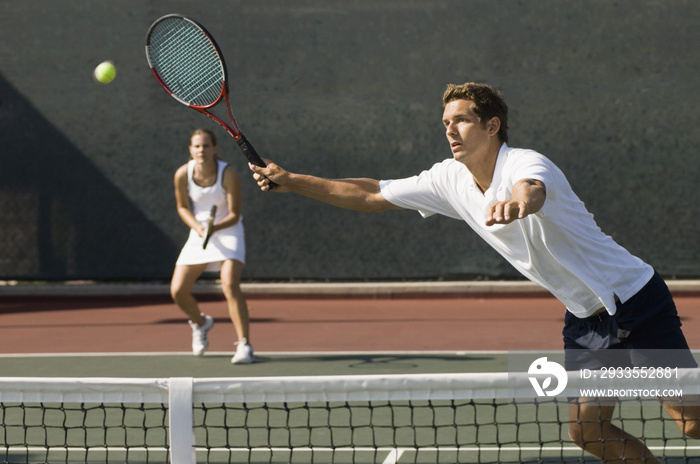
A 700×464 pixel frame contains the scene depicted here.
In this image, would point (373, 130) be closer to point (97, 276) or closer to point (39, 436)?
point (97, 276)

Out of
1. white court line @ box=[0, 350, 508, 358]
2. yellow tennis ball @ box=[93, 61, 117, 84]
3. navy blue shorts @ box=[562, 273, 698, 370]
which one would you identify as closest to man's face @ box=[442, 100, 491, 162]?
navy blue shorts @ box=[562, 273, 698, 370]

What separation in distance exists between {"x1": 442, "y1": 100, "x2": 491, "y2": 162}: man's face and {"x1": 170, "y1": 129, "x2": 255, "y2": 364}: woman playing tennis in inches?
128

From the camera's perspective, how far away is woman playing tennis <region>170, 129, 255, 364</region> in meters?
6.21

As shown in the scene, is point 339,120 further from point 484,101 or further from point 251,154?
point 484,101

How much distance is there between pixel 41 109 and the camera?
33.6 ft

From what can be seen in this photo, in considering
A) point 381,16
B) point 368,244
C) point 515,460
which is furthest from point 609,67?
point 515,460

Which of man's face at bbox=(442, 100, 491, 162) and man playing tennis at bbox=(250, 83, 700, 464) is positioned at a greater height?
man's face at bbox=(442, 100, 491, 162)

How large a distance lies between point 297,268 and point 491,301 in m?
2.00

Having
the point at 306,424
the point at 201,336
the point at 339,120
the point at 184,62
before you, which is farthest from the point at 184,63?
the point at 339,120

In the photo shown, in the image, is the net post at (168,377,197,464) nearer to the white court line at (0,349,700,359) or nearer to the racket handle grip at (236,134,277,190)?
the racket handle grip at (236,134,277,190)

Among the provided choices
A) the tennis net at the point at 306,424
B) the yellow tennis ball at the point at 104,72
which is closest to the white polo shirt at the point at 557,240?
the tennis net at the point at 306,424

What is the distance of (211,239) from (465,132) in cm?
349

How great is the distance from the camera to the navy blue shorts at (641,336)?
121 inches

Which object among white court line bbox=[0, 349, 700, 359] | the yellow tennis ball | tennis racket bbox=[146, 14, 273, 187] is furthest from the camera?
the yellow tennis ball
